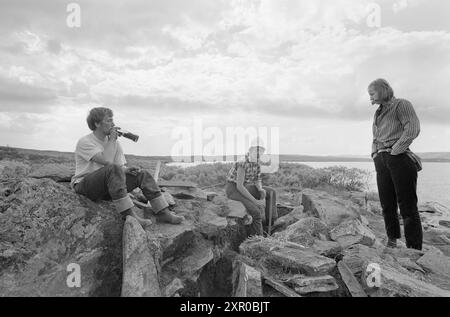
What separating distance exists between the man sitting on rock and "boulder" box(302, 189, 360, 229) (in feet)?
11.5

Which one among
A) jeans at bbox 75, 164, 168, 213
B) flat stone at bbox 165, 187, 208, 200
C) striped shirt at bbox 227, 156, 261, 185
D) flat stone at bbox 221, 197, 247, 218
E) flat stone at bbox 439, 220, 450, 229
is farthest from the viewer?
flat stone at bbox 439, 220, 450, 229

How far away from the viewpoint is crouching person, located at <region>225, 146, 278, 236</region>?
6.66m

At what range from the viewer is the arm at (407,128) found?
5230 millimetres

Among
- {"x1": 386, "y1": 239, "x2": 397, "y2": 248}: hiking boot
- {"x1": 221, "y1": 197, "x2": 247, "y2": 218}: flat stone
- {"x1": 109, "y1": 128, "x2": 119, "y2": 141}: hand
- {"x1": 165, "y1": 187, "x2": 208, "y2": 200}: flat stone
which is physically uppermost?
{"x1": 109, "y1": 128, "x2": 119, "y2": 141}: hand

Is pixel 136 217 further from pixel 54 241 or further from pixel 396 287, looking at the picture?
pixel 396 287

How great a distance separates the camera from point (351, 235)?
20.2ft

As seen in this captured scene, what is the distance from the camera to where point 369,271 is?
413 centimetres

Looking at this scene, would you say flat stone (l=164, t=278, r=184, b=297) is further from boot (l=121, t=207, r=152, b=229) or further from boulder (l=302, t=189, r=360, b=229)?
boulder (l=302, t=189, r=360, b=229)

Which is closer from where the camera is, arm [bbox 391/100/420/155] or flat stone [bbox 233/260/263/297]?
flat stone [bbox 233/260/263/297]

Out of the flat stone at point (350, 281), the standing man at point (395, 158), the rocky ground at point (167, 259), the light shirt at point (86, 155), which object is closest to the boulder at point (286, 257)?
the rocky ground at point (167, 259)

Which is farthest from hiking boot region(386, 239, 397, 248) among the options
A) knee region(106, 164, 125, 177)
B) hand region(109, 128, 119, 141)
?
hand region(109, 128, 119, 141)

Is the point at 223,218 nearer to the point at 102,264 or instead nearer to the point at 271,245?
the point at 271,245

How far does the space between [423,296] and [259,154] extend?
3.72 m

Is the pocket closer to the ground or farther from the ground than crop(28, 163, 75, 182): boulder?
farther from the ground
